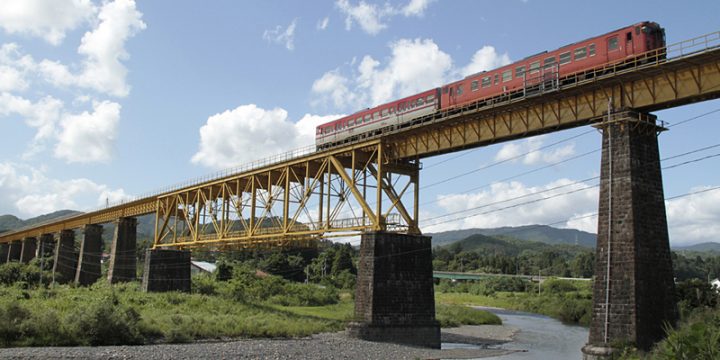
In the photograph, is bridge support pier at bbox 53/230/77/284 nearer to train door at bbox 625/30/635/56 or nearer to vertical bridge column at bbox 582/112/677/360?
vertical bridge column at bbox 582/112/677/360

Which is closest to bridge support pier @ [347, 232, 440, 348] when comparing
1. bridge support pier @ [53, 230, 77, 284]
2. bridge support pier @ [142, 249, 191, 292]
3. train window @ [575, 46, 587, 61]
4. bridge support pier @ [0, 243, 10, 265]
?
train window @ [575, 46, 587, 61]

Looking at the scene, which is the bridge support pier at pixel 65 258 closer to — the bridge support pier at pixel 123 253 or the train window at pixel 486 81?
the bridge support pier at pixel 123 253

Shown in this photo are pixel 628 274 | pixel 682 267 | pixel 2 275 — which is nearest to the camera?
pixel 628 274

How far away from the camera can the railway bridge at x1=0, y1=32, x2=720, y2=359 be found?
23.5m

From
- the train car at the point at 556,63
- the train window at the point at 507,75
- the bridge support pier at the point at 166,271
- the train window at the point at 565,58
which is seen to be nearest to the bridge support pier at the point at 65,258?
the bridge support pier at the point at 166,271

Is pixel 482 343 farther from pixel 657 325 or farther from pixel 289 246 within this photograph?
pixel 657 325

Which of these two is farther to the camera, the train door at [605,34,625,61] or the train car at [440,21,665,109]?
the train door at [605,34,625,61]

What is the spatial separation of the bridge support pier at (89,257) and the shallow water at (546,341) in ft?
166

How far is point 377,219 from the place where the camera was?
35.2 m

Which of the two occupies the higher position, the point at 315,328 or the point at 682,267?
the point at 682,267

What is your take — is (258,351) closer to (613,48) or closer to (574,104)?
(574,104)

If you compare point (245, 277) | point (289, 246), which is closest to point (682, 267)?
point (245, 277)

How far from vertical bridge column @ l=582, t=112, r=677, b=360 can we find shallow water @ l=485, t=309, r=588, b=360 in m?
12.8

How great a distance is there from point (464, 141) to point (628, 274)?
12996 mm
